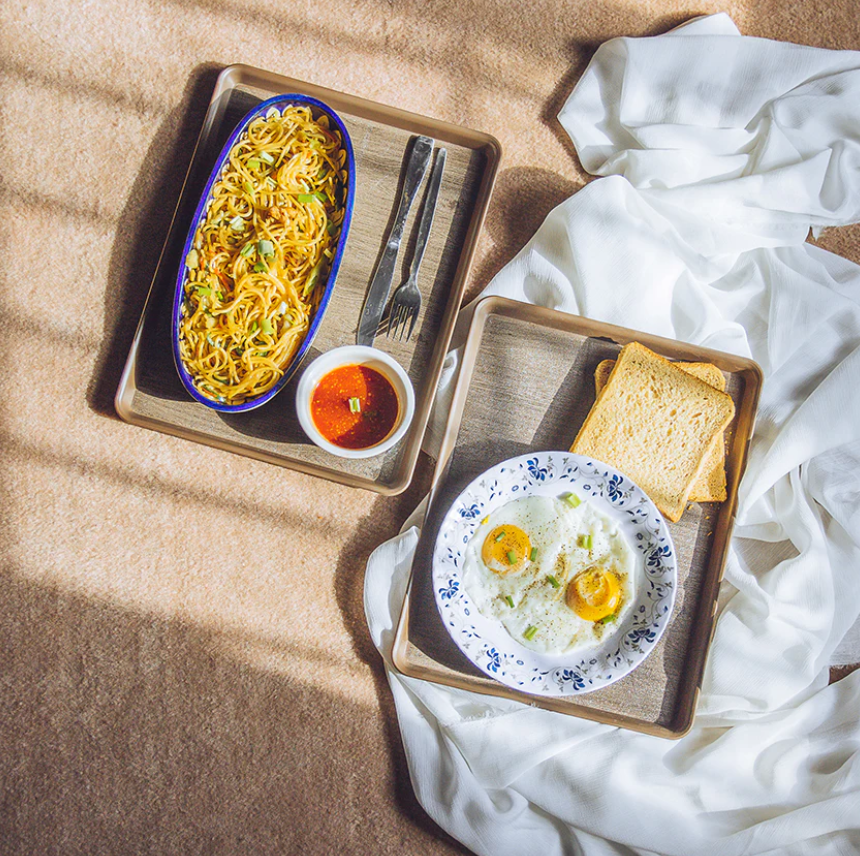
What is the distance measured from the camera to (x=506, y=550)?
5.91 ft

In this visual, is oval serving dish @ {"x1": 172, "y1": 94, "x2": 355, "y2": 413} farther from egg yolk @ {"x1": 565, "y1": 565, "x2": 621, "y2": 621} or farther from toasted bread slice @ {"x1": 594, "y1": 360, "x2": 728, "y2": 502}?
egg yolk @ {"x1": 565, "y1": 565, "x2": 621, "y2": 621}

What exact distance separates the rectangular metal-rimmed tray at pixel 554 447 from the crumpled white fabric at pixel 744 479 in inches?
2.7

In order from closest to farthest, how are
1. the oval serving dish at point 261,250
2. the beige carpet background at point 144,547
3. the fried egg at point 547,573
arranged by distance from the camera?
the oval serving dish at point 261,250, the fried egg at point 547,573, the beige carpet background at point 144,547

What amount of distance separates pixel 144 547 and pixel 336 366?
27.5 inches

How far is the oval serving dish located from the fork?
0.17m

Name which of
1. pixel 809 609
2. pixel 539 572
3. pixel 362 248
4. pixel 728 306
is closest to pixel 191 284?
pixel 362 248

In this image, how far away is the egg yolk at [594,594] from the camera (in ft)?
5.90

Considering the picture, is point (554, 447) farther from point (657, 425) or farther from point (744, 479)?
point (744, 479)

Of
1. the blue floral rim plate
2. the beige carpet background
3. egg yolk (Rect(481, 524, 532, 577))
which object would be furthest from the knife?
egg yolk (Rect(481, 524, 532, 577))

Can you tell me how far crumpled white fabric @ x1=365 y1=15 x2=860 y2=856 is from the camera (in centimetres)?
190

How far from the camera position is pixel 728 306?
6.56 feet

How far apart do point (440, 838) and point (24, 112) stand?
2.11 m

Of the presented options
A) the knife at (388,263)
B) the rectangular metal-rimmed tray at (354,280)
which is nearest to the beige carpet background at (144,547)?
the rectangular metal-rimmed tray at (354,280)

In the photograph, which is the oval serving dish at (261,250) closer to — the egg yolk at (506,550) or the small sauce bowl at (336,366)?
the small sauce bowl at (336,366)
